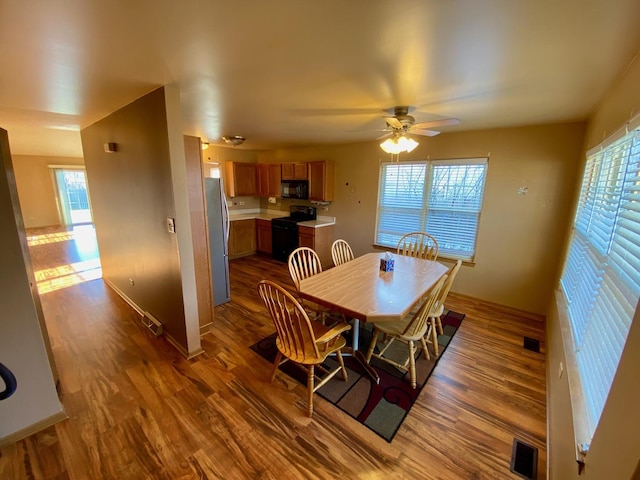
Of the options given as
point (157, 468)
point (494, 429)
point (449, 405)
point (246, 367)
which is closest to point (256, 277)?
point (246, 367)

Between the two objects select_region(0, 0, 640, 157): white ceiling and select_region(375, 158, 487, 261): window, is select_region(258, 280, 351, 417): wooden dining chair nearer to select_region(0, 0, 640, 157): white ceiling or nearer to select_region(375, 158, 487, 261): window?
select_region(0, 0, 640, 157): white ceiling

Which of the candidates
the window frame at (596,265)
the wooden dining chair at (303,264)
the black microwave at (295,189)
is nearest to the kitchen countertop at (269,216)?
the black microwave at (295,189)

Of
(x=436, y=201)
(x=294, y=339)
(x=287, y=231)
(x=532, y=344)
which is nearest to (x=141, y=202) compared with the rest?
(x=294, y=339)

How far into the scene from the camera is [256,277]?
4.53 metres

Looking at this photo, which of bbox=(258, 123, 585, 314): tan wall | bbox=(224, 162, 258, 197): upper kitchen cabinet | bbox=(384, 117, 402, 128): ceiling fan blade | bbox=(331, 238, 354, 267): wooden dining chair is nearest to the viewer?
bbox=(384, 117, 402, 128): ceiling fan blade

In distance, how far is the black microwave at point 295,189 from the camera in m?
5.23

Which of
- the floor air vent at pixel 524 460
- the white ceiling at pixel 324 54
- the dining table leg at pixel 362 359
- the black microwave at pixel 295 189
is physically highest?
the white ceiling at pixel 324 54

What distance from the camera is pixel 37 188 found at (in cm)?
788

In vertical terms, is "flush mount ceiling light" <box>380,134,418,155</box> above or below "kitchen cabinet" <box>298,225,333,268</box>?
above

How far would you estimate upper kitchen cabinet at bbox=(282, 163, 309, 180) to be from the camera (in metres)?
5.11

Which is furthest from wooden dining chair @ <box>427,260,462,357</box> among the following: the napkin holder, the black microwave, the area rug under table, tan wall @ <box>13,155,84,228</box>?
tan wall @ <box>13,155,84,228</box>

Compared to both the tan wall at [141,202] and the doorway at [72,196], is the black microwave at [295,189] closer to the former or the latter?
the tan wall at [141,202]

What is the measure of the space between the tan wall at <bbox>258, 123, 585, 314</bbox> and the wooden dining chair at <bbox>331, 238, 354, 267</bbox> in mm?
1833

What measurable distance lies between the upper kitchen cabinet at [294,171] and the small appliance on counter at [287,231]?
2.16ft
